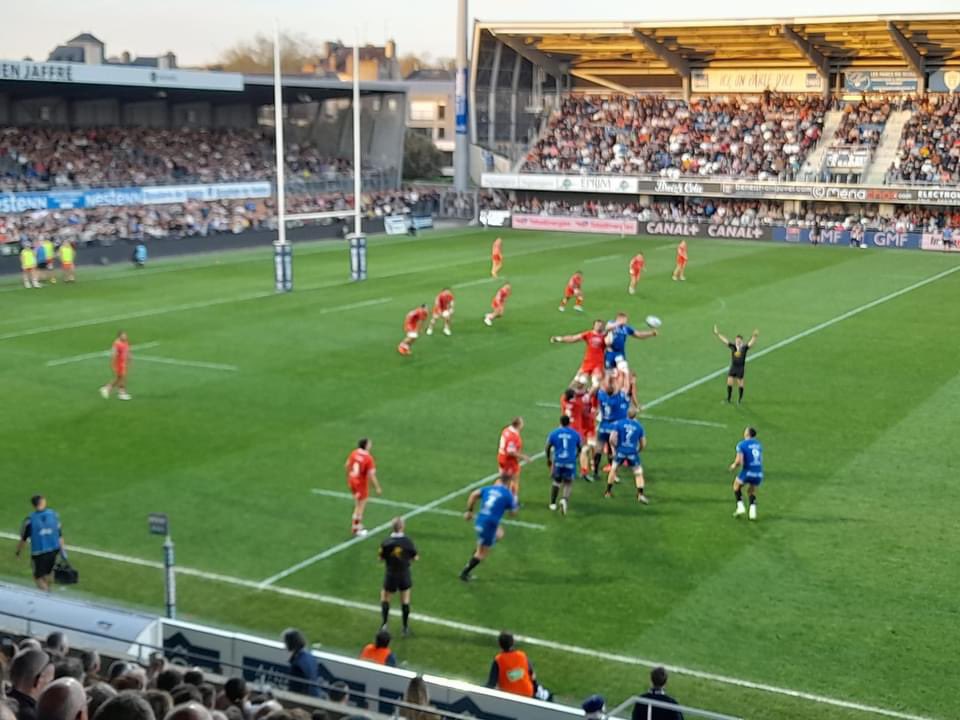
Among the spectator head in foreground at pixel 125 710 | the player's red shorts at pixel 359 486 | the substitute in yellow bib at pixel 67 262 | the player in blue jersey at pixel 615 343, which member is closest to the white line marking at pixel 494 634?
the player's red shorts at pixel 359 486

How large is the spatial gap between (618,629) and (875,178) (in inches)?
2189

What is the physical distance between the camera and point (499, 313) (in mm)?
34188

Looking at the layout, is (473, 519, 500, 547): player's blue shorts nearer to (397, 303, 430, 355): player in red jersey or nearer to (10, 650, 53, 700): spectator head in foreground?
(10, 650, 53, 700): spectator head in foreground

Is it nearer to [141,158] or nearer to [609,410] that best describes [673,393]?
[609,410]

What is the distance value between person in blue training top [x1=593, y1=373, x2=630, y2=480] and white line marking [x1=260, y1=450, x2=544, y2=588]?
5.68 feet

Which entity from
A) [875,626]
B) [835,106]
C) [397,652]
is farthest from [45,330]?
[835,106]

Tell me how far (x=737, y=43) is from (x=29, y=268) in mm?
42499

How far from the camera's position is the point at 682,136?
73000 millimetres

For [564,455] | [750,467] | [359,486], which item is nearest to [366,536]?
[359,486]

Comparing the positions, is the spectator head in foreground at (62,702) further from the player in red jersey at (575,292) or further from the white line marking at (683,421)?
the player in red jersey at (575,292)

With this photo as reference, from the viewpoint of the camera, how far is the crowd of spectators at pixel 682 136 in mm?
69438

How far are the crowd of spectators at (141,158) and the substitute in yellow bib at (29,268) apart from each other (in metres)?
11.0

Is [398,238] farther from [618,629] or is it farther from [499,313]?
[618,629]

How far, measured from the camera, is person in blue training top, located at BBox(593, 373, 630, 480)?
1933cm
